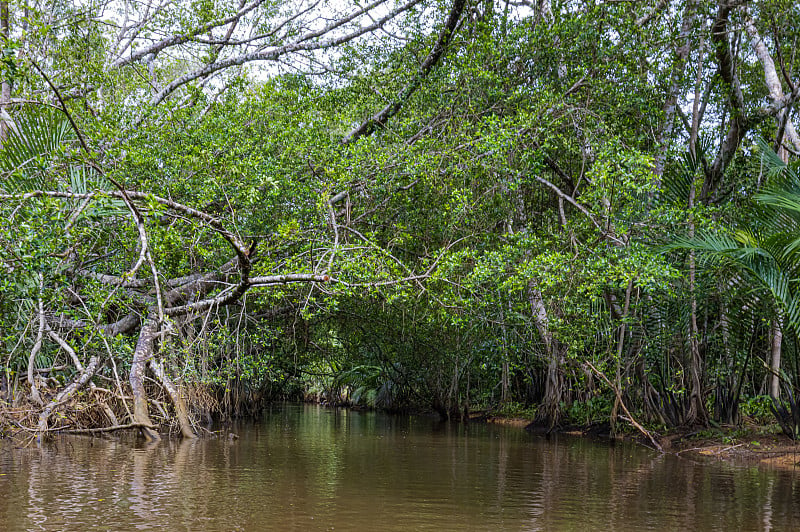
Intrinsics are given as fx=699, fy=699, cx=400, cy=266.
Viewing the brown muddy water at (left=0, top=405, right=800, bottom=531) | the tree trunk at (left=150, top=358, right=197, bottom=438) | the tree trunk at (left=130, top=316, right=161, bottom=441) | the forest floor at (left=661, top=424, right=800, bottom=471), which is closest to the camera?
the brown muddy water at (left=0, top=405, right=800, bottom=531)

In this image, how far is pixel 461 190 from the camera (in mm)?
11055

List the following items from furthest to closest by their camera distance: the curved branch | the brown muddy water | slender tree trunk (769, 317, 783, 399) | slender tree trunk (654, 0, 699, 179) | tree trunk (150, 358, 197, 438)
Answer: the curved branch, slender tree trunk (654, 0, 699, 179), tree trunk (150, 358, 197, 438), slender tree trunk (769, 317, 783, 399), the brown muddy water

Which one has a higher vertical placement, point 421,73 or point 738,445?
point 421,73

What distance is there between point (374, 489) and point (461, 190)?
5.43 metres

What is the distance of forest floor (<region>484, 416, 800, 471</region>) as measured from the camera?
9922mm

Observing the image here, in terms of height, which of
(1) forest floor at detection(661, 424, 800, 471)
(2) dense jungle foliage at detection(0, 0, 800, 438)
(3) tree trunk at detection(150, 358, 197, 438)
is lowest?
(1) forest floor at detection(661, 424, 800, 471)

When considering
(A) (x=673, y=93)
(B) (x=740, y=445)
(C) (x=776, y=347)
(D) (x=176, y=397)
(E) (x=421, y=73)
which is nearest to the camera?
(C) (x=776, y=347)

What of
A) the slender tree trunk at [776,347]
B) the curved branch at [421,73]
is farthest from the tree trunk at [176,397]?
the slender tree trunk at [776,347]

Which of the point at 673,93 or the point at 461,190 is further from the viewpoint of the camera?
the point at 673,93

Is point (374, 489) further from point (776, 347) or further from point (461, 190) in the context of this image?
point (776, 347)

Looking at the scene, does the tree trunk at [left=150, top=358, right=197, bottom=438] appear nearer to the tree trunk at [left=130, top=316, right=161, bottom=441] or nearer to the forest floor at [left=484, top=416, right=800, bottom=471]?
the tree trunk at [left=130, top=316, right=161, bottom=441]

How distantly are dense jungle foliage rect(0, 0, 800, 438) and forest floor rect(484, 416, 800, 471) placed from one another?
0.36 metres

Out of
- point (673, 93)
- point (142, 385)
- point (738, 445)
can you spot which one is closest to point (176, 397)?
point (142, 385)

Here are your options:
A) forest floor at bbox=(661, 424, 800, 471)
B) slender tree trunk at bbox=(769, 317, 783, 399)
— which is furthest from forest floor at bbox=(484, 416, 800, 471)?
slender tree trunk at bbox=(769, 317, 783, 399)
